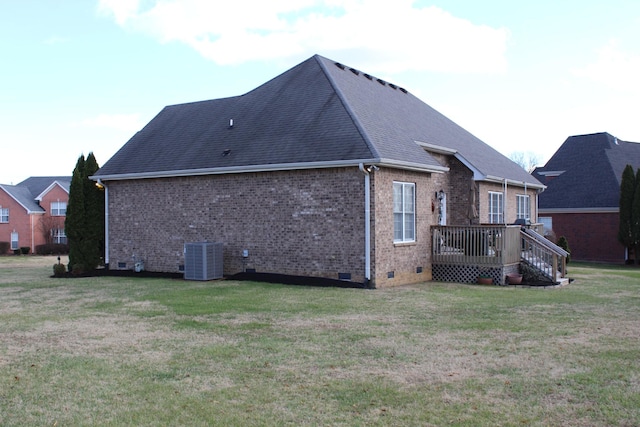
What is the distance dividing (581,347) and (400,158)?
9055 mm

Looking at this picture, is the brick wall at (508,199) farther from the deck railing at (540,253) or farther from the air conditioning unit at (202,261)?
the air conditioning unit at (202,261)

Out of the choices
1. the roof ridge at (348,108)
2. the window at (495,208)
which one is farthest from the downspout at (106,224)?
the window at (495,208)

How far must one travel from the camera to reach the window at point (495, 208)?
24469mm

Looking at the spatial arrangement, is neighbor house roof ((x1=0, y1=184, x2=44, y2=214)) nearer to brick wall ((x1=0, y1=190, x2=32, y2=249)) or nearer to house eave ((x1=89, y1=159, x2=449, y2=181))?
brick wall ((x1=0, y1=190, x2=32, y2=249))

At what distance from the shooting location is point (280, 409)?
238 inches

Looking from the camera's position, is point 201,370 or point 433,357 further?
point 433,357

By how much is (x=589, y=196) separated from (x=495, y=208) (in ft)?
39.5

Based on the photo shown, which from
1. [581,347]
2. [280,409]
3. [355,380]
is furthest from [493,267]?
[280,409]

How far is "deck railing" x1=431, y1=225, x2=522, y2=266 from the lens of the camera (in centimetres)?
1794

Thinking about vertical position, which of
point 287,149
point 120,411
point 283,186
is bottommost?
point 120,411

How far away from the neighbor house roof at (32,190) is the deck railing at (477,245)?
40.9 metres

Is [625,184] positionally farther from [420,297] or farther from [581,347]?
[581,347]

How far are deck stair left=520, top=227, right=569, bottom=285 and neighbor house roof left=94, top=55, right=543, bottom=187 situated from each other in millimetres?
3305

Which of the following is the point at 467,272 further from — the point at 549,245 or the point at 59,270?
the point at 59,270
